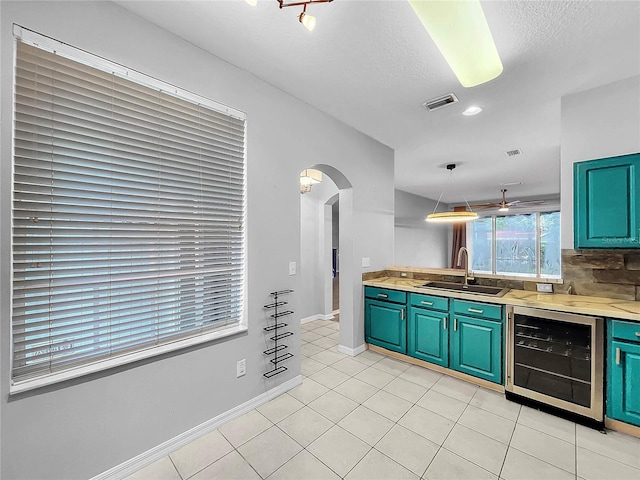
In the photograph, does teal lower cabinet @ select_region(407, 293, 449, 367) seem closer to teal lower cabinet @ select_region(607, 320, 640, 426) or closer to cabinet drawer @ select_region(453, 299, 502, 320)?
cabinet drawer @ select_region(453, 299, 502, 320)

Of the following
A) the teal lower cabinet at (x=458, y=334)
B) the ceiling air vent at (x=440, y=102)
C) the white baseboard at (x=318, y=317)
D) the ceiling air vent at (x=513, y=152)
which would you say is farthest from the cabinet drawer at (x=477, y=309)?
the ceiling air vent at (x=513, y=152)

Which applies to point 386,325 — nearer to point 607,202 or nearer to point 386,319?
point 386,319

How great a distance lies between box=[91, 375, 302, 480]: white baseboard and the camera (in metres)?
1.60

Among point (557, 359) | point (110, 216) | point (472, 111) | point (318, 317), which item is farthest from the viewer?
point (318, 317)

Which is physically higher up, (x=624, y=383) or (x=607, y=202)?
(x=607, y=202)

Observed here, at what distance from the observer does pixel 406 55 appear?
2.02 metres

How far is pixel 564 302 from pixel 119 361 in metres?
3.29

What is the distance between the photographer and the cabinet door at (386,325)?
10.5ft

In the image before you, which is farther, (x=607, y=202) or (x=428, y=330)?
(x=428, y=330)

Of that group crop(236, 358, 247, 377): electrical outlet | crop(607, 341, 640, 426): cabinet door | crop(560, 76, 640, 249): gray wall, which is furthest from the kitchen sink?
crop(236, 358, 247, 377): electrical outlet

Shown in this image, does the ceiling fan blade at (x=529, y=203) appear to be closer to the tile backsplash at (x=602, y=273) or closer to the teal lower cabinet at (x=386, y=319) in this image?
the tile backsplash at (x=602, y=273)

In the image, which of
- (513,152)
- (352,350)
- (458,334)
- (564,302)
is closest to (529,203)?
(513,152)

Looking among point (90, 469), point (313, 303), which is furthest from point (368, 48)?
point (313, 303)

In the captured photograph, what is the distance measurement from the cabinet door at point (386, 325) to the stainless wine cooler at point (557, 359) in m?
1.05
